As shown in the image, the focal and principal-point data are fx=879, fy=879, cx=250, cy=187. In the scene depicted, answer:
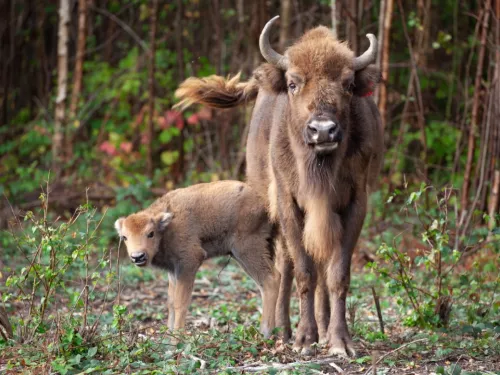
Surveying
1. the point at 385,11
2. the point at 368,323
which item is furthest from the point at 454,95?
the point at 368,323

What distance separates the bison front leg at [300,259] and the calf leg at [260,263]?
3.84 ft

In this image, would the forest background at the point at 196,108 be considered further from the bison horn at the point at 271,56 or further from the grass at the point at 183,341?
the bison horn at the point at 271,56

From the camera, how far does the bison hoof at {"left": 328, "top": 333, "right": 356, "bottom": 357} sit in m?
6.58

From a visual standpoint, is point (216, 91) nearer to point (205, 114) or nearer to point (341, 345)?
point (341, 345)

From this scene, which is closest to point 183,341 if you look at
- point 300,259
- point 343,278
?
point 300,259

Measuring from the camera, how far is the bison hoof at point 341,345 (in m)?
6.58

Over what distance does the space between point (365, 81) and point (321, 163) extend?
2.66 feet

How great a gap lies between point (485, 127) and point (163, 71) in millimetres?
10494

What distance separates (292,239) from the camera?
7.28 meters

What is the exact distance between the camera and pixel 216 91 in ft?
31.1

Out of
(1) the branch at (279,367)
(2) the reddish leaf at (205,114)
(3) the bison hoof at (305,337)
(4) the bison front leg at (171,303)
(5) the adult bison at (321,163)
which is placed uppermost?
(5) the adult bison at (321,163)

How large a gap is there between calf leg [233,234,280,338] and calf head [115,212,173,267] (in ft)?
2.55

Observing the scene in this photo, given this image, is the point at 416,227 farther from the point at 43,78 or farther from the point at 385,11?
the point at 43,78

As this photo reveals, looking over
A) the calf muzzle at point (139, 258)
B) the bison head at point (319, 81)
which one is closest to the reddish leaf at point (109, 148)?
the calf muzzle at point (139, 258)
